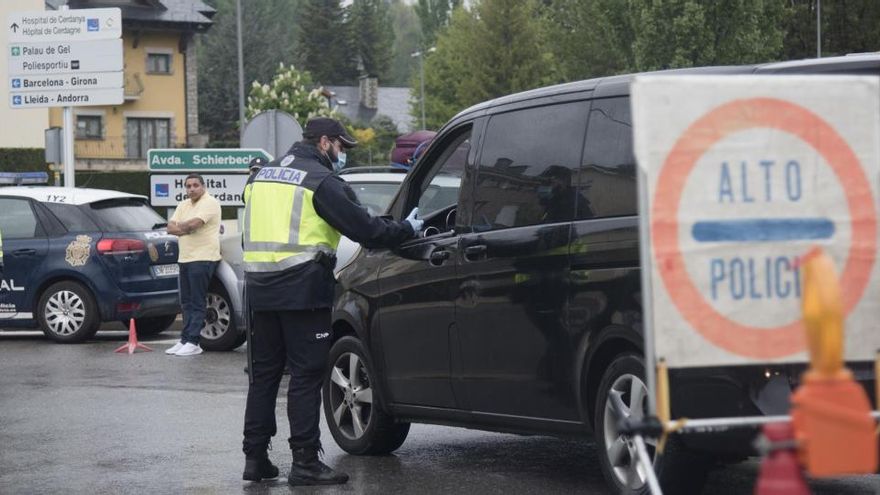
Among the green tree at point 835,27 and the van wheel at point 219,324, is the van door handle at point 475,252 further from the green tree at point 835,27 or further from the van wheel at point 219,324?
the green tree at point 835,27

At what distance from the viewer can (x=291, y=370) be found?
326 inches

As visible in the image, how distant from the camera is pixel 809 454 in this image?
361cm

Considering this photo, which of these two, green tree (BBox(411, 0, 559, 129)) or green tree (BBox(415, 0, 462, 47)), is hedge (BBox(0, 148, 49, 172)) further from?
green tree (BBox(415, 0, 462, 47))

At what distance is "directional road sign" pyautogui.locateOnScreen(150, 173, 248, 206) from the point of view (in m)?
20.4

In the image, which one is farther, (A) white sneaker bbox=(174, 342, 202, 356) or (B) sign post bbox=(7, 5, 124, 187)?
(B) sign post bbox=(7, 5, 124, 187)

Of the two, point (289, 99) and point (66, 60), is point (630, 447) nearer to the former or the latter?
point (66, 60)

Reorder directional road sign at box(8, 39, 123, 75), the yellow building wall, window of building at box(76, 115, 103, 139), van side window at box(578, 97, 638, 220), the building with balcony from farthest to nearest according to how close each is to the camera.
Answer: the yellow building wall
window of building at box(76, 115, 103, 139)
the building with balcony
directional road sign at box(8, 39, 123, 75)
van side window at box(578, 97, 638, 220)

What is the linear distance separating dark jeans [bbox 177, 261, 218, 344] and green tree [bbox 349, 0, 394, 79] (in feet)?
367

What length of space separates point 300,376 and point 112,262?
947 cm

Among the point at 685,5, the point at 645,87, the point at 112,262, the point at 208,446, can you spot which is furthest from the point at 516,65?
the point at 645,87

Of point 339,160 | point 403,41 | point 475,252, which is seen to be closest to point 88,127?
point 339,160

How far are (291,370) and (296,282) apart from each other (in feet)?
1.56

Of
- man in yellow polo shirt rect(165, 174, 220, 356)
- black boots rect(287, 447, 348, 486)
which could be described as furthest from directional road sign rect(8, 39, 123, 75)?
black boots rect(287, 447, 348, 486)

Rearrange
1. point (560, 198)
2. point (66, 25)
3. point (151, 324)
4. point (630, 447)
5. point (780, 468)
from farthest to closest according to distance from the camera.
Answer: point (66, 25), point (151, 324), point (560, 198), point (630, 447), point (780, 468)
